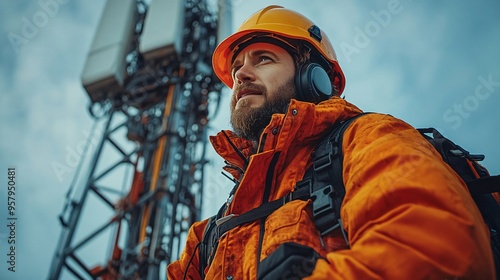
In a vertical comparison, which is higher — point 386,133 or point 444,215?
point 386,133

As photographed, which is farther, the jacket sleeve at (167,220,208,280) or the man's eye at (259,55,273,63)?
the man's eye at (259,55,273,63)

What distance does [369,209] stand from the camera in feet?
3.29

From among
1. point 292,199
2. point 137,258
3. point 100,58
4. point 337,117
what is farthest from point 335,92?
point 100,58

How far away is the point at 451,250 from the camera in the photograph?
32.2 inches

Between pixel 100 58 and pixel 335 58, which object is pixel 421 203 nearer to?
pixel 335 58

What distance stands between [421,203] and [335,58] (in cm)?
192

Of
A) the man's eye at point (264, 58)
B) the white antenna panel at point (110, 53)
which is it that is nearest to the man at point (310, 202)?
the man's eye at point (264, 58)

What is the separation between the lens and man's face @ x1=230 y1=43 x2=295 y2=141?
2.09 metres

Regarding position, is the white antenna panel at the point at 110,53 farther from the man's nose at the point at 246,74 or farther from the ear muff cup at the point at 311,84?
the ear muff cup at the point at 311,84

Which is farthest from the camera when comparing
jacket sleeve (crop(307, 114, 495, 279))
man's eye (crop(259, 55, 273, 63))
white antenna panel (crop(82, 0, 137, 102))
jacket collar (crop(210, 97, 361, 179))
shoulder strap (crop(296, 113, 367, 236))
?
white antenna panel (crop(82, 0, 137, 102))

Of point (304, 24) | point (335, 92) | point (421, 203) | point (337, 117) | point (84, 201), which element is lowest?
point (421, 203)

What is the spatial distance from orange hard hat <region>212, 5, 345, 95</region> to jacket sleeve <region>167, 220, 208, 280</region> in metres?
1.28

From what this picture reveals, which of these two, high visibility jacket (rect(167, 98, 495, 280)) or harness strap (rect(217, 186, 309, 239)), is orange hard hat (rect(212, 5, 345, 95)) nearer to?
high visibility jacket (rect(167, 98, 495, 280))

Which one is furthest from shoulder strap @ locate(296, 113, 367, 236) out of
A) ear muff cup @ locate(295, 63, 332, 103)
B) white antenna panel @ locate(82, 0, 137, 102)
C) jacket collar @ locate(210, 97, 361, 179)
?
white antenna panel @ locate(82, 0, 137, 102)
